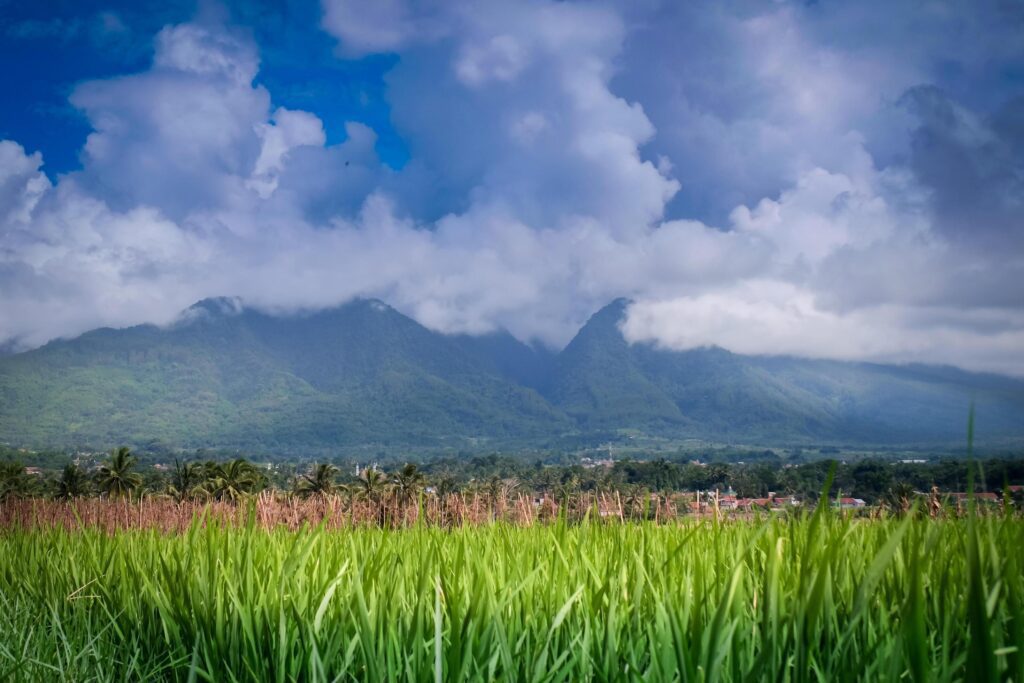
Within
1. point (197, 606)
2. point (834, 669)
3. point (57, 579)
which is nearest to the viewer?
point (834, 669)

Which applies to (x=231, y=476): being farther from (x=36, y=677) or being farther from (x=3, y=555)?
(x=36, y=677)

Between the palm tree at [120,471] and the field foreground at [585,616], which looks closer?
the field foreground at [585,616]

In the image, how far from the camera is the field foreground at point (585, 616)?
2.01m

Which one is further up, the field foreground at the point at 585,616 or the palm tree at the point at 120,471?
the field foreground at the point at 585,616

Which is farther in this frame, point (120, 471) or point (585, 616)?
point (120, 471)

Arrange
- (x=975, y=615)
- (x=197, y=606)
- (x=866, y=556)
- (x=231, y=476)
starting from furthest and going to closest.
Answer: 1. (x=231, y=476)
2. (x=866, y=556)
3. (x=197, y=606)
4. (x=975, y=615)

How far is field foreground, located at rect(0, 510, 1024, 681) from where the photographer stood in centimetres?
201

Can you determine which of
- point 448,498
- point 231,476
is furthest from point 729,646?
point 231,476

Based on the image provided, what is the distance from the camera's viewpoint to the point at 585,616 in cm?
306

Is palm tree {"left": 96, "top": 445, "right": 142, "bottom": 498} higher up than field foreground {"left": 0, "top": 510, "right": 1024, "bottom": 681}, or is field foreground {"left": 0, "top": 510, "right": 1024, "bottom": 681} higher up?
field foreground {"left": 0, "top": 510, "right": 1024, "bottom": 681}

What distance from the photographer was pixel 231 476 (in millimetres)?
58469

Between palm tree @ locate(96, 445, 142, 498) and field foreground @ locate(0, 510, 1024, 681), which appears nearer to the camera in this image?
field foreground @ locate(0, 510, 1024, 681)

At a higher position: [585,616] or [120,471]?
[585,616]

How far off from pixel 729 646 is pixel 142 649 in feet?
10.9
